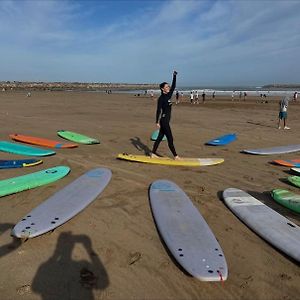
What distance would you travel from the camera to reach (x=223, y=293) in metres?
2.65

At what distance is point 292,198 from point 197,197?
A: 54.4 inches

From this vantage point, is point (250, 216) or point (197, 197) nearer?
point (250, 216)

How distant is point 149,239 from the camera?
11.6 ft

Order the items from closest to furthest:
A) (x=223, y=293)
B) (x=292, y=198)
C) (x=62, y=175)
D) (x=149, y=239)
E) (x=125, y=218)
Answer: (x=223, y=293), (x=149, y=239), (x=125, y=218), (x=292, y=198), (x=62, y=175)

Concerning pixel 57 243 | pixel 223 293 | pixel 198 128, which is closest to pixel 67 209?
pixel 57 243

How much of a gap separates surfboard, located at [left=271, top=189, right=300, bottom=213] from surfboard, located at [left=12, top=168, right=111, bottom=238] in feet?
9.00

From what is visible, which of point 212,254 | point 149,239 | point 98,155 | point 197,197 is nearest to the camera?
point 212,254

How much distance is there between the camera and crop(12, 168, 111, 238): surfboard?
350cm

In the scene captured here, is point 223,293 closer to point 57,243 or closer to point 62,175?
point 57,243

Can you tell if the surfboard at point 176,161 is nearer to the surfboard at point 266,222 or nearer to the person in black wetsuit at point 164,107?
the person in black wetsuit at point 164,107

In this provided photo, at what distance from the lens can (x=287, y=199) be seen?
443cm

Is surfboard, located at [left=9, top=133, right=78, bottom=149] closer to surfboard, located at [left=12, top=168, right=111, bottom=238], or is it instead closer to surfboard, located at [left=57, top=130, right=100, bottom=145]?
surfboard, located at [left=57, top=130, right=100, bottom=145]

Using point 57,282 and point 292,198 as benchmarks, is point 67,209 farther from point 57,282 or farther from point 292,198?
point 292,198

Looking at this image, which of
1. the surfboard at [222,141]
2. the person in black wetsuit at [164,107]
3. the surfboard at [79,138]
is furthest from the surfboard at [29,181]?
the surfboard at [222,141]
